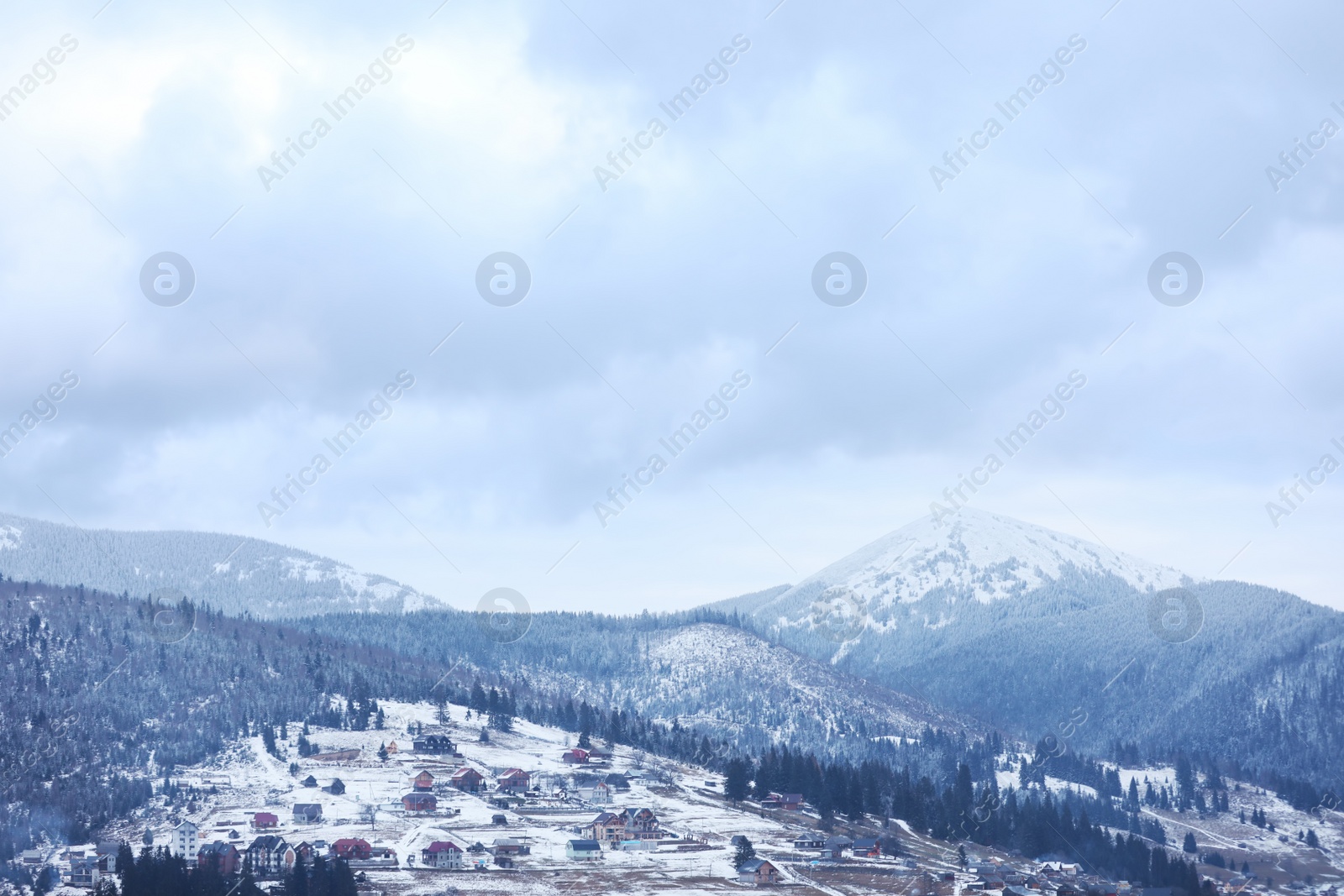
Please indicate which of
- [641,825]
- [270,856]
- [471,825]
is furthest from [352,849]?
[641,825]

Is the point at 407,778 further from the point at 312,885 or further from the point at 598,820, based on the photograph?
the point at 312,885

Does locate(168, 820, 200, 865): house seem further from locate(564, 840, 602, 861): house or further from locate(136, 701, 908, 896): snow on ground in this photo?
locate(564, 840, 602, 861): house

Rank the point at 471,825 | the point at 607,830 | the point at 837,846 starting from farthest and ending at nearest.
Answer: the point at 471,825
the point at 607,830
the point at 837,846

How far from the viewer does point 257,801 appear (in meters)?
171

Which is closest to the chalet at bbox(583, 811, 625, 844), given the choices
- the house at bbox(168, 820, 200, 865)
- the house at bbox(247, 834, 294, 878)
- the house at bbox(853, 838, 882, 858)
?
the house at bbox(853, 838, 882, 858)

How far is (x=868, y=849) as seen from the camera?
525 ft

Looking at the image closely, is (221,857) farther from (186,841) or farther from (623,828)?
(623,828)

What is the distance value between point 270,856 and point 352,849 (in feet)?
30.5

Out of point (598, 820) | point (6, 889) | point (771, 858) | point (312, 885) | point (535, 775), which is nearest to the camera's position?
point (312, 885)

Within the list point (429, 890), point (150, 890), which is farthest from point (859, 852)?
point (150, 890)

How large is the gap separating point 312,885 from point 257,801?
57.1 metres

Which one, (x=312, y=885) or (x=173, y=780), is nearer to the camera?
(x=312, y=885)

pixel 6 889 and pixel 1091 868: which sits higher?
pixel 1091 868

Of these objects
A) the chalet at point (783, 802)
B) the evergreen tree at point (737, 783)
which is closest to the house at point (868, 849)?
the chalet at point (783, 802)
